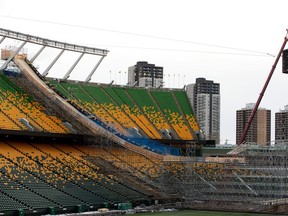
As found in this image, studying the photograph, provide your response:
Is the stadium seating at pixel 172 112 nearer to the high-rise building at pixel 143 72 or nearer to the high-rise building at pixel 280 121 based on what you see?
the high-rise building at pixel 280 121

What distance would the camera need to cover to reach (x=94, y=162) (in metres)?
43.8

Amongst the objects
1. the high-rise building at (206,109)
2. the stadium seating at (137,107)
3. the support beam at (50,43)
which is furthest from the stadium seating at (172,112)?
the high-rise building at (206,109)

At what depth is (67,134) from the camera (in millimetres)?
44312

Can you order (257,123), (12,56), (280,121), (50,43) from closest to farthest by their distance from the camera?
(12,56)
(50,43)
(280,121)
(257,123)

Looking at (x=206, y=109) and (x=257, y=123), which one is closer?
(x=257, y=123)

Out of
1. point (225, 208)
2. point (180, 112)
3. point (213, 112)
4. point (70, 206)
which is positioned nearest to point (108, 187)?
point (70, 206)

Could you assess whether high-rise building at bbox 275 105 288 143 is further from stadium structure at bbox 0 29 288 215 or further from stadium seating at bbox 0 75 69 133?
stadium seating at bbox 0 75 69 133

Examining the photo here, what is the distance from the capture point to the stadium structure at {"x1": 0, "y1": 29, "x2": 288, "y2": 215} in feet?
123

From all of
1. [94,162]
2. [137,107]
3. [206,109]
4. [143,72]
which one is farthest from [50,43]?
[206,109]

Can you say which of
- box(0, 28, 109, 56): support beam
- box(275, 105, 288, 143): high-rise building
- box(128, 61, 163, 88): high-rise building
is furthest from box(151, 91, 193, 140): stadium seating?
box(128, 61, 163, 88): high-rise building

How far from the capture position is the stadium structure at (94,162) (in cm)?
3762

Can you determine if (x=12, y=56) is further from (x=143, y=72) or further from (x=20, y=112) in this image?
(x=143, y=72)

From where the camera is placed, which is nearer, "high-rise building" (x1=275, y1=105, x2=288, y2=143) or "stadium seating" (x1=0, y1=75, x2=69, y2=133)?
"stadium seating" (x1=0, y1=75, x2=69, y2=133)

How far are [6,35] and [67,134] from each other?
Answer: 465 inches
